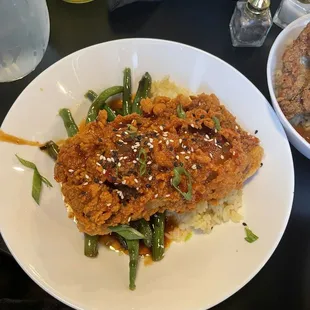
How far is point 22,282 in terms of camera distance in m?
1.93

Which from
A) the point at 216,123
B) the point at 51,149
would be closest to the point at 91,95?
the point at 51,149

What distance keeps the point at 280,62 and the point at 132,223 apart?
1143 mm

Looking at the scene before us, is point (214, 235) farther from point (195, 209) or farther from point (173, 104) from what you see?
point (173, 104)

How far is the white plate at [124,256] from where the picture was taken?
1.67 metres

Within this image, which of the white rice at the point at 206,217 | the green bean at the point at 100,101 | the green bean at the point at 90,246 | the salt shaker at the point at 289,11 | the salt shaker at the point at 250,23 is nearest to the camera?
the green bean at the point at 90,246

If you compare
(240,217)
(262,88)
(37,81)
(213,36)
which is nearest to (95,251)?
(240,217)

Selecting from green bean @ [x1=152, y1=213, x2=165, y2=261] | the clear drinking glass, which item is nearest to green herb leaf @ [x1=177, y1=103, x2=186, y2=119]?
green bean @ [x1=152, y1=213, x2=165, y2=261]

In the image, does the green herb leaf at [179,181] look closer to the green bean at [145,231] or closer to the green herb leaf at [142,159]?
the green herb leaf at [142,159]

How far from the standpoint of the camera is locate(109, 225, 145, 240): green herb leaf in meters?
1.71

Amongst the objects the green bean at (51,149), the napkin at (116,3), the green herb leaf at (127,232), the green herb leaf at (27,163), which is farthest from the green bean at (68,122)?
the napkin at (116,3)

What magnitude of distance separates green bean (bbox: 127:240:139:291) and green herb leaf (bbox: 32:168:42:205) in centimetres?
45

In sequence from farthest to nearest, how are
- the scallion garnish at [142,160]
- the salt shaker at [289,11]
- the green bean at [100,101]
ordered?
the salt shaker at [289,11] → the green bean at [100,101] → the scallion garnish at [142,160]

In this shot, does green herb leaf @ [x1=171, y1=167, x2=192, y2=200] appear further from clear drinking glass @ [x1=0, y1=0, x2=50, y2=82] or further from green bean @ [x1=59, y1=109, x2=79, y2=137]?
clear drinking glass @ [x1=0, y1=0, x2=50, y2=82]

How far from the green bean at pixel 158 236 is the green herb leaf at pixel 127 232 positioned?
10cm
